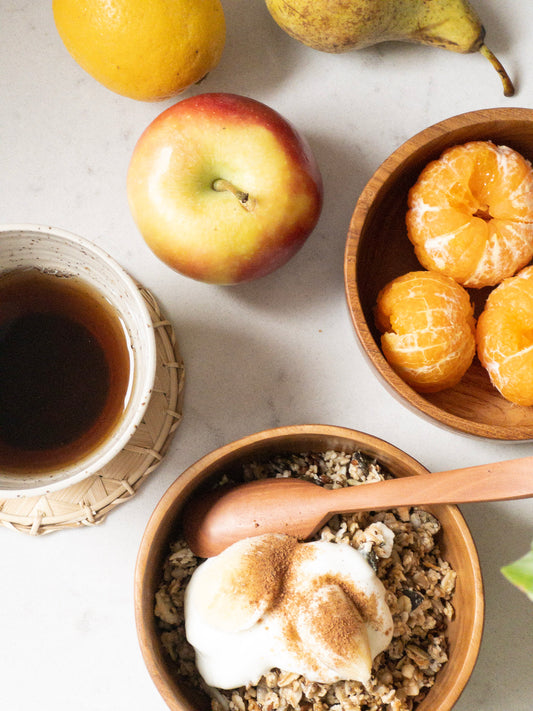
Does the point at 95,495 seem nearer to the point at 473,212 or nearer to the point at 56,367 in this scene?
the point at 56,367

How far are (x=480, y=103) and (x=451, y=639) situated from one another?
71 centimetres

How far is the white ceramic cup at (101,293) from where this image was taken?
687 millimetres

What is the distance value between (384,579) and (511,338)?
327 mm

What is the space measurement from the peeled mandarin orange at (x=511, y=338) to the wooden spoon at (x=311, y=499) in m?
0.17

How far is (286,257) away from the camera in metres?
0.85

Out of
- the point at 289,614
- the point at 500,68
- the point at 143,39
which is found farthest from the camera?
the point at 500,68

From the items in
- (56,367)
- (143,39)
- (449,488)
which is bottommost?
(449,488)

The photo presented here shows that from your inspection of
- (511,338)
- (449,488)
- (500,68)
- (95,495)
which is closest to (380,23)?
(500,68)

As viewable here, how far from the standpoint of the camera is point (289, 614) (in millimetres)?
702

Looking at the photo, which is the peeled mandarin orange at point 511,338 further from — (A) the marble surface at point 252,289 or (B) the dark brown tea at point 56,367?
(B) the dark brown tea at point 56,367

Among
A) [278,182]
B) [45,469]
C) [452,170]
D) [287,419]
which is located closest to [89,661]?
[45,469]

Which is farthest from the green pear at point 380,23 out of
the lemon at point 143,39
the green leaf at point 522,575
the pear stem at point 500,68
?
the green leaf at point 522,575

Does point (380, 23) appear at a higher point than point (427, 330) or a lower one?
higher

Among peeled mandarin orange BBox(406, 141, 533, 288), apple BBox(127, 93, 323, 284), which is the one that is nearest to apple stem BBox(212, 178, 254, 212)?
apple BBox(127, 93, 323, 284)
